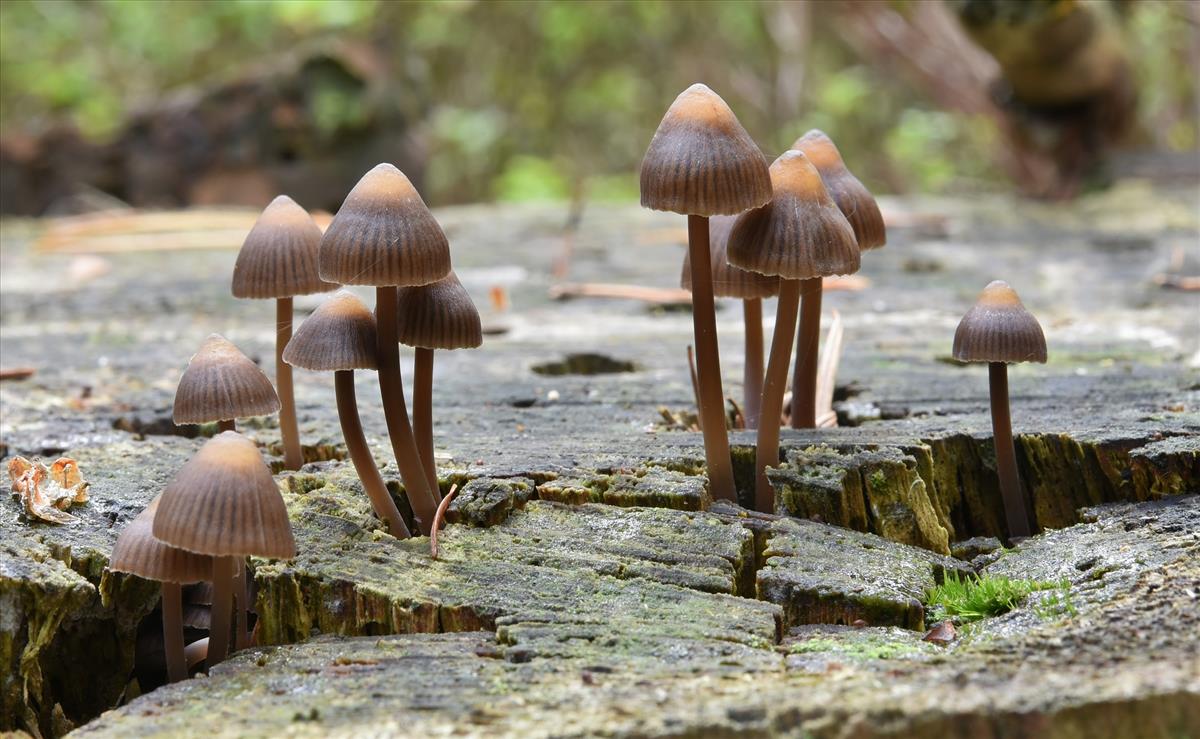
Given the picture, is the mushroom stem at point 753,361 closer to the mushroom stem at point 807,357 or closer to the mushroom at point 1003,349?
the mushroom stem at point 807,357

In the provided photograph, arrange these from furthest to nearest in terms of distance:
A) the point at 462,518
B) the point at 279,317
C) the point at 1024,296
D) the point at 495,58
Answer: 1. the point at 495,58
2. the point at 1024,296
3. the point at 279,317
4. the point at 462,518

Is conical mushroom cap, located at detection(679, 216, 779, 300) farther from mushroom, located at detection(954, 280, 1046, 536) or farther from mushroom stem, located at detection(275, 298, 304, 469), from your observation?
mushroom stem, located at detection(275, 298, 304, 469)

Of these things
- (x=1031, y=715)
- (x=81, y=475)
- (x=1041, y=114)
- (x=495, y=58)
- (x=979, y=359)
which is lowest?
(x=1031, y=715)

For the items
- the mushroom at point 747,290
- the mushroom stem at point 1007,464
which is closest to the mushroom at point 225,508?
the mushroom at point 747,290

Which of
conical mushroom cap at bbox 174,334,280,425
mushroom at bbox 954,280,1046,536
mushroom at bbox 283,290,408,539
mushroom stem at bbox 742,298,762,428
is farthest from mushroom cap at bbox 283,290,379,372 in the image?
mushroom at bbox 954,280,1046,536

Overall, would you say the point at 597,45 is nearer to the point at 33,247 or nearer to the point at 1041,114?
the point at 1041,114

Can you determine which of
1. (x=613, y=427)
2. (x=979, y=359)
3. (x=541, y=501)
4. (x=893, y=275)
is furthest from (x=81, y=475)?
(x=893, y=275)
